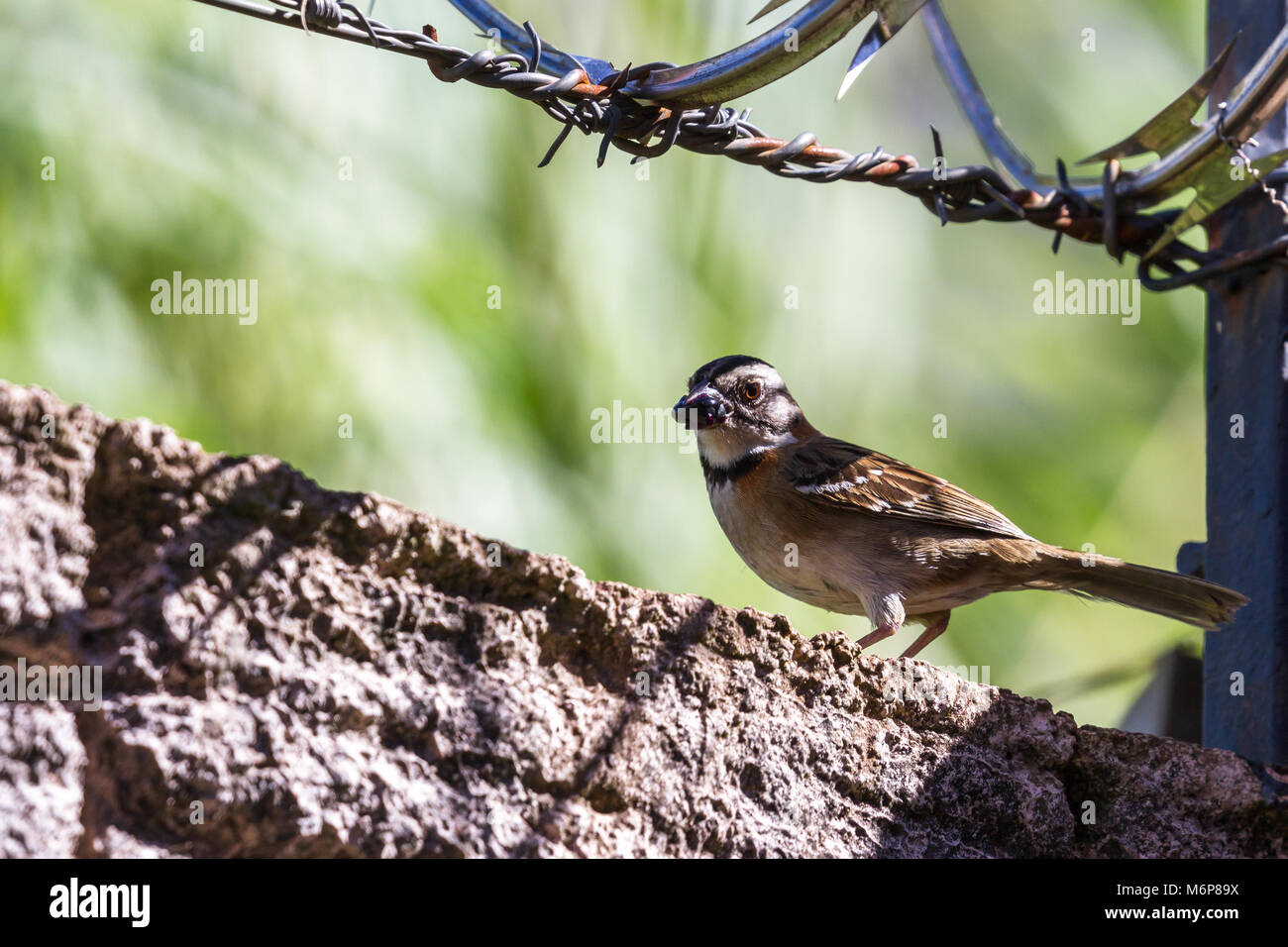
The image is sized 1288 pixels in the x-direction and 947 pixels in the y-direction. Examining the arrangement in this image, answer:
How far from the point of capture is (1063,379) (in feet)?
23.6

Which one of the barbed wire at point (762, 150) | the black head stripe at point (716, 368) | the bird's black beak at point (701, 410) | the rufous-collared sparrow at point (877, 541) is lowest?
the rufous-collared sparrow at point (877, 541)

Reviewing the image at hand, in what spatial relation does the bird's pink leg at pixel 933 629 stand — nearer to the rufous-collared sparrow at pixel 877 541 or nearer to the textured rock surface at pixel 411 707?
the rufous-collared sparrow at pixel 877 541

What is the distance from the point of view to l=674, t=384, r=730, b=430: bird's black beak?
438 centimetres

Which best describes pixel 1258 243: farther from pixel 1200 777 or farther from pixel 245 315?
pixel 245 315

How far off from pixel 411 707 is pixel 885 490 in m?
2.39

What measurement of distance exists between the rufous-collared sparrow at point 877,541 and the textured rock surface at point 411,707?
113 cm

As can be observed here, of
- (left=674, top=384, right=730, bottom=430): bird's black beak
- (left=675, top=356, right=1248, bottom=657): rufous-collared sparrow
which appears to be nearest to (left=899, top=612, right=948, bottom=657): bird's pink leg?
(left=675, top=356, right=1248, bottom=657): rufous-collared sparrow

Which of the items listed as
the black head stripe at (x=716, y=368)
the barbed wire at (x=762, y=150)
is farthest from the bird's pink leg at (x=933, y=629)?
the barbed wire at (x=762, y=150)

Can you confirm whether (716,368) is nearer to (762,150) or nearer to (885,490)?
(885,490)

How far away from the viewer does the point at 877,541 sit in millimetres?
4223

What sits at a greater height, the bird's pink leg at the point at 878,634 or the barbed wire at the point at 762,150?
the barbed wire at the point at 762,150

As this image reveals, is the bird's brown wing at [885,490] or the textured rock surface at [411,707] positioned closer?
the textured rock surface at [411,707]

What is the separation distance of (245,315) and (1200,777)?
12.2 feet

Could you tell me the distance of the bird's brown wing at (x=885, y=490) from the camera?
4.24 m
